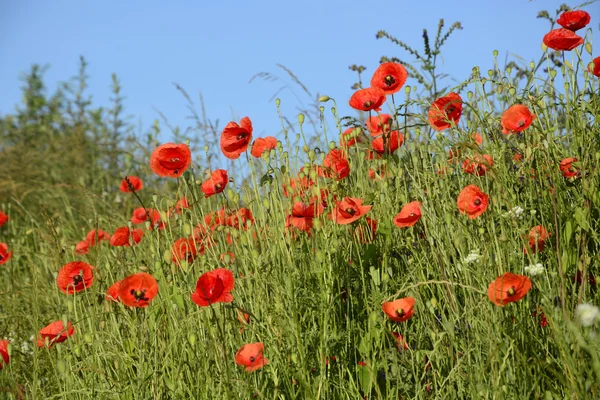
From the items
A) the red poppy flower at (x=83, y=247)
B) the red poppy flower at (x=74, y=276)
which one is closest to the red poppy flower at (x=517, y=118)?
the red poppy flower at (x=74, y=276)

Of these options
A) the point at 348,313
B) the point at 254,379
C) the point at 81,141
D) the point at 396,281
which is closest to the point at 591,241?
the point at 396,281

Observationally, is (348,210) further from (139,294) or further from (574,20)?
(574,20)

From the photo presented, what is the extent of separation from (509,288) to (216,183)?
118 centimetres

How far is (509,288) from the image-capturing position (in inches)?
68.5

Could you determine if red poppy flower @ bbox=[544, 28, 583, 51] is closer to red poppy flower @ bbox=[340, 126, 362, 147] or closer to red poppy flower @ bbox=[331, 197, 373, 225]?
red poppy flower @ bbox=[340, 126, 362, 147]

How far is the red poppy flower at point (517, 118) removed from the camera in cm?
229

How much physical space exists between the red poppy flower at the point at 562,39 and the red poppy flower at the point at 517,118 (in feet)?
1.21

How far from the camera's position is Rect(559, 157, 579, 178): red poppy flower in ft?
7.96

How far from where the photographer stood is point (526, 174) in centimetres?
249

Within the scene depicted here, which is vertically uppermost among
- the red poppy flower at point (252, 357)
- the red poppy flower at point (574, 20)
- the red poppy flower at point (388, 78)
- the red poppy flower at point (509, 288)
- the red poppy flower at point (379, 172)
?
the red poppy flower at point (574, 20)

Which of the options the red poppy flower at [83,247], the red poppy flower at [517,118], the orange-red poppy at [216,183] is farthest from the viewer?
the red poppy flower at [83,247]

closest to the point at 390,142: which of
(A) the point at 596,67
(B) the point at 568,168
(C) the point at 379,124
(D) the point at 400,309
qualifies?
(C) the point at 379,124

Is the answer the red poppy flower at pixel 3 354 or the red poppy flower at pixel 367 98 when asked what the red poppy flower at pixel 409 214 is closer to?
the red poppy flower at pixel 367 98

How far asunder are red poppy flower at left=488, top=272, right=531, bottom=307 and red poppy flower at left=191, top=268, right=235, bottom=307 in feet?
2.22
